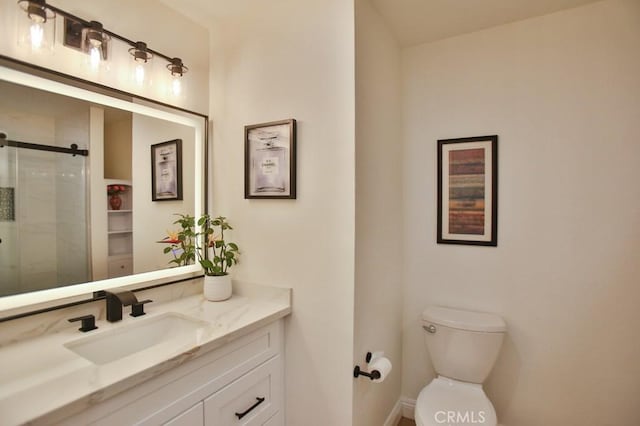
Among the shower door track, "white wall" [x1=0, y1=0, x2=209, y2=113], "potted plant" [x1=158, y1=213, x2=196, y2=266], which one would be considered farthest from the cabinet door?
"white wall" [x1=0, y1=0, x2=209, y2=113]

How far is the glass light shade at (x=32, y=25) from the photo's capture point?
1.16 metres

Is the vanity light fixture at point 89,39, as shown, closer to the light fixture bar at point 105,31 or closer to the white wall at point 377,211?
the light fixture bar at point 105,31

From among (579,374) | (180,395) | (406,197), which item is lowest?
(579,374)

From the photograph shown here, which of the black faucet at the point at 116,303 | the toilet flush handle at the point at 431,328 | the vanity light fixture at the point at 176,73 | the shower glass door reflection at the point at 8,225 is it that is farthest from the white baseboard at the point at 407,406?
the vanity light fixture at the point at 176,73

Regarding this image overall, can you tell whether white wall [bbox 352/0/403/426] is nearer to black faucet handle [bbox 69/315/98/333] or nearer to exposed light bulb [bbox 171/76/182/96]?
exposed light bulb [bbox 171/76/182/96]

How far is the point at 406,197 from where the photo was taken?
2109mm

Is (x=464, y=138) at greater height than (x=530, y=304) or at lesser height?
greater

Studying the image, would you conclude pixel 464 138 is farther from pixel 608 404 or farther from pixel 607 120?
pixel 608 404

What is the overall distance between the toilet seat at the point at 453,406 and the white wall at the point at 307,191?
0.40 meters

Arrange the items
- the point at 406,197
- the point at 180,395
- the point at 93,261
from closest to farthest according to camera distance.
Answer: the point at 180,395
the point at 93,261
the point at 406,197

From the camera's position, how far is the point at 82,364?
1.00 meters

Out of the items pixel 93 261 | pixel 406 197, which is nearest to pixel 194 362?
pixel 93 261

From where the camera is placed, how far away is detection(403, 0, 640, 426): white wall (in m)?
1.61

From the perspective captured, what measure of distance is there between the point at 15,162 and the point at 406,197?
6.41 feet
